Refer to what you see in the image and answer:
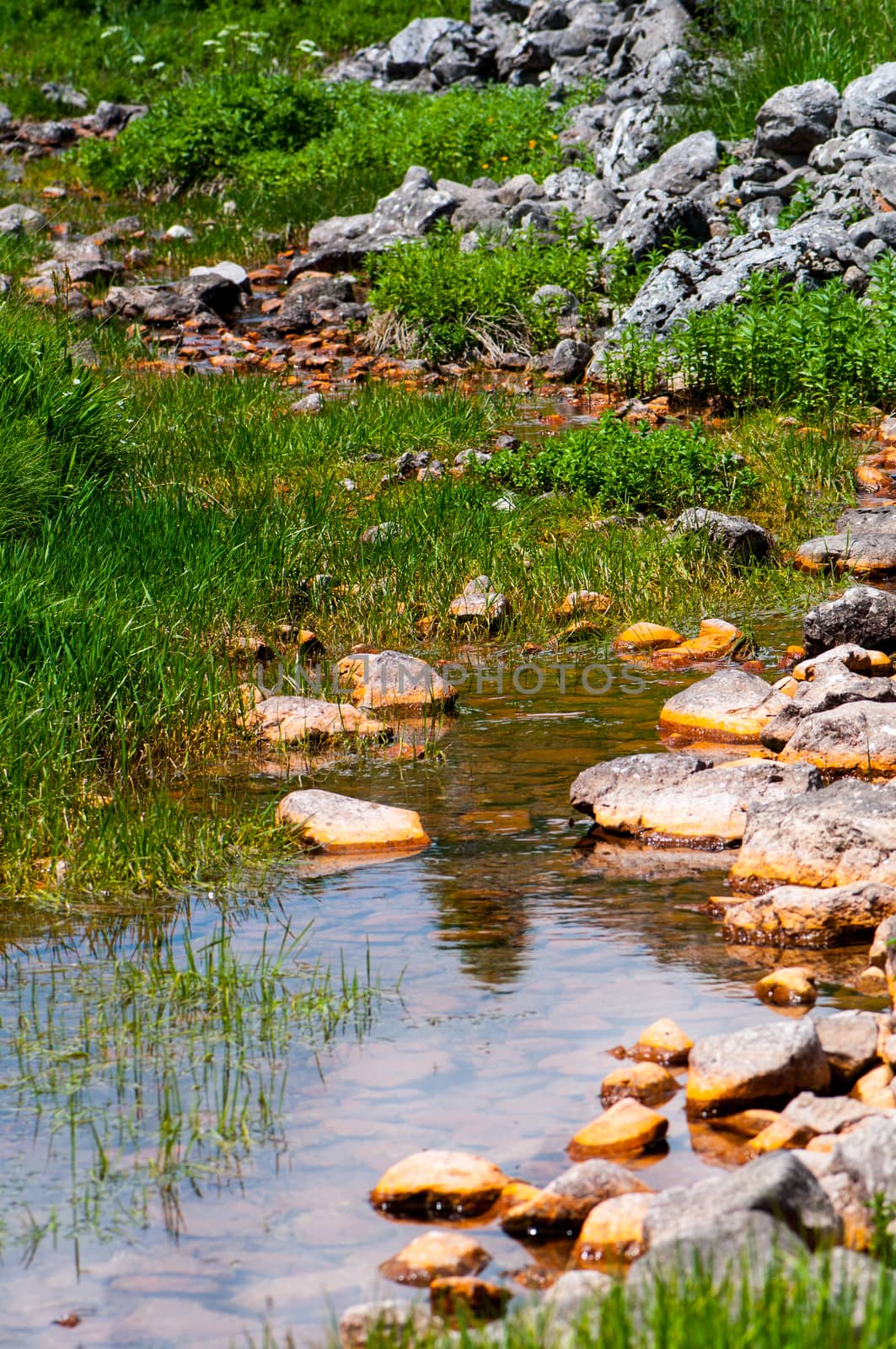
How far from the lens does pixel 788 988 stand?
4.27 metres

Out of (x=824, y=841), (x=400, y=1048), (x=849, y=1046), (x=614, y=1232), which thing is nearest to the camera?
(x=614, y=1232)

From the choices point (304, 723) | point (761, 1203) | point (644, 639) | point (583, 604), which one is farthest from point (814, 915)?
point (583, 604)

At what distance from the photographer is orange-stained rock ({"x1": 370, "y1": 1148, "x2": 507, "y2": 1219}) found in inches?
132

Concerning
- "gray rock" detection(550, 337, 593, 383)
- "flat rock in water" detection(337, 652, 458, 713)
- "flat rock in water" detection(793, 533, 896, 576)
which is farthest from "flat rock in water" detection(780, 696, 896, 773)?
"gray rock" detection(550, 337, 593, 383)

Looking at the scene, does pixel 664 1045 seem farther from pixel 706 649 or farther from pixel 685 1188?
pixel 706 649

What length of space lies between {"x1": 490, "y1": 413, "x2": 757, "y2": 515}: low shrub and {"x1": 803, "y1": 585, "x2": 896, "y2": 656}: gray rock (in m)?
2.42

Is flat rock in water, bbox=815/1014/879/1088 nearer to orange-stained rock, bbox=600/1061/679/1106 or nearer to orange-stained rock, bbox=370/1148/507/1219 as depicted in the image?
orange-stained rock, bbox=600/1061/679/1106

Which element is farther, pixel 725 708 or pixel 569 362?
pixel 569 362

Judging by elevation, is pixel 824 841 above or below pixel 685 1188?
above

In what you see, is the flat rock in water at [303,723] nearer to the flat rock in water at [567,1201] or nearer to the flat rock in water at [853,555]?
the flat rock in water at [853,555]

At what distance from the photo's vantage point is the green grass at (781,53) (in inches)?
680

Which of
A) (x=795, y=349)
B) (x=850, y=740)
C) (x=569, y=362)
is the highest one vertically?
(x=569, y=362)

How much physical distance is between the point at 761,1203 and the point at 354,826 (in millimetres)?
2972

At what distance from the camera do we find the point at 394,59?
86.4ft
